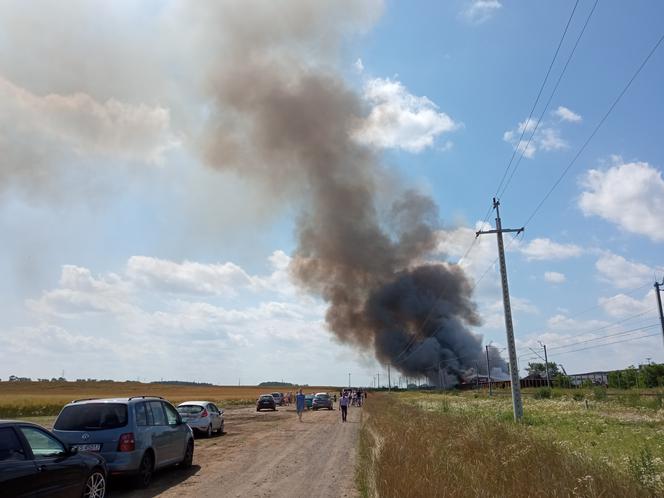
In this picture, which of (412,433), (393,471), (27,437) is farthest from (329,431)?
(27,437)

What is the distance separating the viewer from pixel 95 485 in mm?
7562

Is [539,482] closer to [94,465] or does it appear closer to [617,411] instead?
[94,465]

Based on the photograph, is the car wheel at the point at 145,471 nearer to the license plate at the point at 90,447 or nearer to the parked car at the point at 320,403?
the license plate at the point at 90,447

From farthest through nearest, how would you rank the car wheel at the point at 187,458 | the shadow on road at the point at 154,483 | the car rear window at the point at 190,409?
the car rear window at the point at 190,409
the car wheel at the point at 187,458
the shadow on road at the point at 154,483

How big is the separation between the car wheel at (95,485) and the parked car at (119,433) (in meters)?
1.25

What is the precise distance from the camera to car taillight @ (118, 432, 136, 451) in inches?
359

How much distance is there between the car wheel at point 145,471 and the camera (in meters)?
9.37

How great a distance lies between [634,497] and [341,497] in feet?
14.2

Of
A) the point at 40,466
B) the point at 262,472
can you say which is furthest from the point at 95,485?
the point at 262,472

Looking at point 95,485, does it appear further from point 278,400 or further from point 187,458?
point 278,400

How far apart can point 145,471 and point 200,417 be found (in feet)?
34.6

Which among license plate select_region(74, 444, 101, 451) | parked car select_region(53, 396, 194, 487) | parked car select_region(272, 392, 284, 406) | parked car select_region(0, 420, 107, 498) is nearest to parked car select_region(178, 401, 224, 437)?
parked car select_region(53, 396, 194, 487)

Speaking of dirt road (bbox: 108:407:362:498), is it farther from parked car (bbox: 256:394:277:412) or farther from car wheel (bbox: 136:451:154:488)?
parked car (bbox: 256:394:277:412)

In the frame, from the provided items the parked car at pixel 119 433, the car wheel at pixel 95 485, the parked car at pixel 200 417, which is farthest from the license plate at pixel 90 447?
the parked car at pixel 200 417
